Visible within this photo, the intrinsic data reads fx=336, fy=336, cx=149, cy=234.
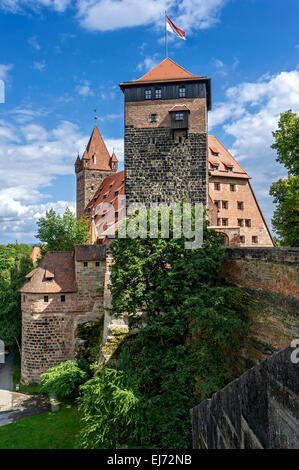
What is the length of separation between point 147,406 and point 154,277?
5.02 m

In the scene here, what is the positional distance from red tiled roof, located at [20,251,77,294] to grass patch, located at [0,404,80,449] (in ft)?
25.3

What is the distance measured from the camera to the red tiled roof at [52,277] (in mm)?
23516

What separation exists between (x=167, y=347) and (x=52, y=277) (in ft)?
40.7

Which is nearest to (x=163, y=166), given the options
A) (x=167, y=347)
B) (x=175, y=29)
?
(x=175, y=29)

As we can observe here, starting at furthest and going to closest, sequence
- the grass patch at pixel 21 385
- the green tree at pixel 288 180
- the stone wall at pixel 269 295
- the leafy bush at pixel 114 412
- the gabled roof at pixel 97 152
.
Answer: the gabled roof at pixel 97 152
the grass patch at pixel 21 385
the green tree at pixel 288 180
the leafy bush at pixel 114 412
the stone wall at pixel 269 295

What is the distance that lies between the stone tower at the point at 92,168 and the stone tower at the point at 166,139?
29.4m

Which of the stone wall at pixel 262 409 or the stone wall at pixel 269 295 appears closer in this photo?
the stone wall at pixel 262 409

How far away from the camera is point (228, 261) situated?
14562mm

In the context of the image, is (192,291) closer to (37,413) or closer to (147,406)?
(147,406)

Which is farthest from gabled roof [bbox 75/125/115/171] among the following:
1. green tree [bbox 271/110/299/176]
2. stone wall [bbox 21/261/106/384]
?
green tree [bbox 271/110/299/176]

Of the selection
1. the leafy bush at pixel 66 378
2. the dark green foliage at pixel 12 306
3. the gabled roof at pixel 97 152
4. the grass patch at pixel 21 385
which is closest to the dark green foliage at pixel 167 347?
the leafy bush at pixel 66 378

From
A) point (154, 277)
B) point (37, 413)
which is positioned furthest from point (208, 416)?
point (37, 413)

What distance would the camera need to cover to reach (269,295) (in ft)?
38.7

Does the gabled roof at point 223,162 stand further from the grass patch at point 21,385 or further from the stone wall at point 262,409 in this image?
the stone wall at point 262,409
